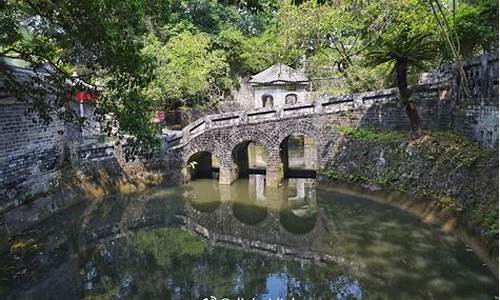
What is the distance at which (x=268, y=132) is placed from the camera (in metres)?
20.8

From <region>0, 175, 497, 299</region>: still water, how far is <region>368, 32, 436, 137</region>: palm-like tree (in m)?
3.60

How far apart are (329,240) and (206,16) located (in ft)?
95.2

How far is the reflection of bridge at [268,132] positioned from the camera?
67.1 feet

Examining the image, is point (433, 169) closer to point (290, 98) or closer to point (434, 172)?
point (434, 172)

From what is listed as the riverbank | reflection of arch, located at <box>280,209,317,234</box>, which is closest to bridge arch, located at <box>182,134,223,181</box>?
the riverbank

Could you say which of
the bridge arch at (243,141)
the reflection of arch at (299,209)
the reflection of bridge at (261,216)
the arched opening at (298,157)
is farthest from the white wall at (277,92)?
the reflection of bridge at (261,216)

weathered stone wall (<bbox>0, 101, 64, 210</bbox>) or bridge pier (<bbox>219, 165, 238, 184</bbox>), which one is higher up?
weathered stone wall (<bbox>0, 101, 64, 210</bbox>)

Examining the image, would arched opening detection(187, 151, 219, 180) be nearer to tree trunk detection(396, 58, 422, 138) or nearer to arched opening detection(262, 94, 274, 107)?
arched opening detection(262, 94, 274, 107)

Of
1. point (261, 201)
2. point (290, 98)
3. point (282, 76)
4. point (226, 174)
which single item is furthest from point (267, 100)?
point (261, 201)

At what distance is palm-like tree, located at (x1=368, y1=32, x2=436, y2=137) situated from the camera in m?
15.6

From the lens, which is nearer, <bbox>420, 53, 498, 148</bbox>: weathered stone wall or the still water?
the still water

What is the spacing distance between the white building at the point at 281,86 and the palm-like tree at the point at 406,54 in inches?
539

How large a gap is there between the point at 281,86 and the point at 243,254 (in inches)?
755

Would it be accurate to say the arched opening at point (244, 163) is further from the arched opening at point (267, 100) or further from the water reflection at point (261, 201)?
the arched opening at point (267, 100)
